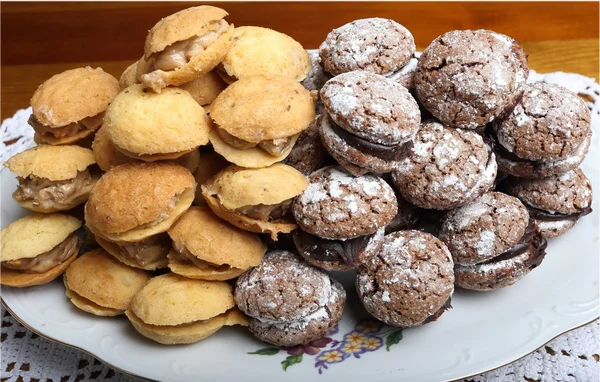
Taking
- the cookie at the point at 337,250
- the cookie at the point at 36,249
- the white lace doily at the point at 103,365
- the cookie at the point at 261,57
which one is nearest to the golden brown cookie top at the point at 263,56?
the cookie at the point at 261,57

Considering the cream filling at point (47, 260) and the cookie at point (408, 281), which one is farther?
the cream filling at point (47, 260)

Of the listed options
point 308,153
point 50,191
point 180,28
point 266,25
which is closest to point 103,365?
point 50,191

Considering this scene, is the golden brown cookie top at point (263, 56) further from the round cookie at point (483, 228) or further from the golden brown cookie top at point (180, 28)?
the round cookie at point (483, 228)

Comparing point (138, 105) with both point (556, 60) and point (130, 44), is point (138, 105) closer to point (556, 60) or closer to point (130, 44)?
point (130, 44)

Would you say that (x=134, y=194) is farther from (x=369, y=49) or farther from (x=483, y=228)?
(x=483, y=228)

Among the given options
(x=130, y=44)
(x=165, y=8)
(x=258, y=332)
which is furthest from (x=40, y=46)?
(x=258, y=332)

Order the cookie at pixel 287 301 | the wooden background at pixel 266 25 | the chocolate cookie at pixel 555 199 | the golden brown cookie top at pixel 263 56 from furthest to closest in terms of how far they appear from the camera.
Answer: the wooden background at pixel 266 25 → the chocolate cookie at pixel 555 199 → the golden brown cookie top at pixel 263 56 → the cookie at pixel 287 301
